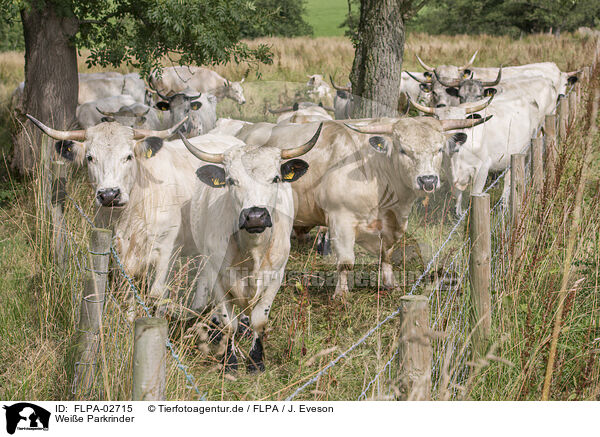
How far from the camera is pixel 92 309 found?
9.87 ft

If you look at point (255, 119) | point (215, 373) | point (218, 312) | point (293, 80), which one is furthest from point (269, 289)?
point (293, 80)

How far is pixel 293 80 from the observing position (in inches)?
719

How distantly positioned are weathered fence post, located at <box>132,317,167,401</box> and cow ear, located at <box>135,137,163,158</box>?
3.15m

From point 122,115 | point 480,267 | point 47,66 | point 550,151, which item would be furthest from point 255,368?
point 122,115

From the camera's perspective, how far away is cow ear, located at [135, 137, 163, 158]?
5035mm

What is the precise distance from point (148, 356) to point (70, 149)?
3.47 meters

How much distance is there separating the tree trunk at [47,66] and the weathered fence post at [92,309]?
548cm

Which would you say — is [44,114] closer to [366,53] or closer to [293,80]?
[366,53]

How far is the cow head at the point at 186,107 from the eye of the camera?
960 centimetres

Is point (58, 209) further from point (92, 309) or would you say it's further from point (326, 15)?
point (326, 15)

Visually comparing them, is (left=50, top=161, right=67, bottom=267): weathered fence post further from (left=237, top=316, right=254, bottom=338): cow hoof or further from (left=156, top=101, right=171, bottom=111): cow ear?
(left=156, top=101, right=171, bottom=111): cow ear

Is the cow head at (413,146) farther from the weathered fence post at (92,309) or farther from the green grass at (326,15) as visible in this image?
the green grass at (326,15)
